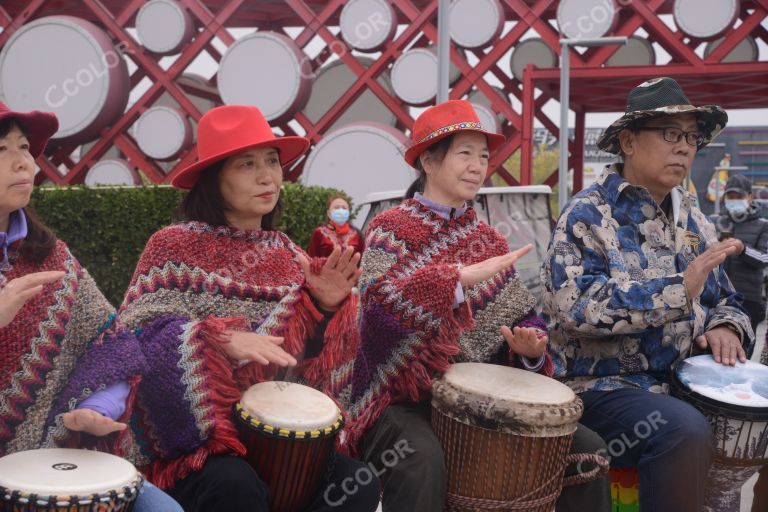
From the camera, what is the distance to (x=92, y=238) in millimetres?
7910

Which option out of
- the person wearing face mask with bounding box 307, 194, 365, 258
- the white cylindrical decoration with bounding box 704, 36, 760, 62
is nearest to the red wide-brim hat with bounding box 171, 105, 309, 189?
the person wearing face mask with bounding box 307, 194, 365, 258

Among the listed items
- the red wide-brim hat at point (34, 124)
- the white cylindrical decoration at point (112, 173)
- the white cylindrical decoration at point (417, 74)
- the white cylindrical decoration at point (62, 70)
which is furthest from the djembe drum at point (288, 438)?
the white cylindrical decoration at point (112, 173)

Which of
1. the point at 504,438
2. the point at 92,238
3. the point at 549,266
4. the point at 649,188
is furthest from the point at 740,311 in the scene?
the point at 92,238

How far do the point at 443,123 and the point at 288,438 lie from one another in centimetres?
147

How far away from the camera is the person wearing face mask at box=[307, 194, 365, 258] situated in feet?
28.3

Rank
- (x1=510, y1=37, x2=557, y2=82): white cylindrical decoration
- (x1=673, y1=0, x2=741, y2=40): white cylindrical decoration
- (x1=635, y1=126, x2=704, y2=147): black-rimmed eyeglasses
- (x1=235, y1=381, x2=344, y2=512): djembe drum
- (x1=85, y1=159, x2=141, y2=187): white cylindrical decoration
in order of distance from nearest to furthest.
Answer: (x1=235, y1=381, x2=344, y2=512): djembe drum → (x1=635, y1=126, x2=704, y2=147): black-rimmed eyeglasses → (x1=673, y1=0, x2=741, y2=40): white cylindrical decoration → (x1=85, y1=159, x2=141, y2=187): white cylindrical decoration → (x1=510, y1=37, x2=557, y2=82): white cylindrical decoration

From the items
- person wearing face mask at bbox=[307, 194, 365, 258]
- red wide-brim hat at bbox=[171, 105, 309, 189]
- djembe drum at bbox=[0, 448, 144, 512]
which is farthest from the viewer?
person wearing face mask at bbox=[307, 194, 365, 258]

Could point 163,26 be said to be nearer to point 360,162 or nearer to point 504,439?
point 360,162

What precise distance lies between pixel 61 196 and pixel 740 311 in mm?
6565

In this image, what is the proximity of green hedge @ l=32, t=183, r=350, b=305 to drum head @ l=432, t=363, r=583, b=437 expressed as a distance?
16.9 ft

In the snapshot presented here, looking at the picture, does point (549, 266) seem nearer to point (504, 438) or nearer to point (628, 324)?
point (628, 324)

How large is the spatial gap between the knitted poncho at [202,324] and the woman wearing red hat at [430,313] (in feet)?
0.63

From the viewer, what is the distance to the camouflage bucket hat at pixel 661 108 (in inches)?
127

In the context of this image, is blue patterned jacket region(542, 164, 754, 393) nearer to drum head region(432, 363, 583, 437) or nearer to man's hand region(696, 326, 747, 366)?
man's hand region(696, 326, 747, 366)
